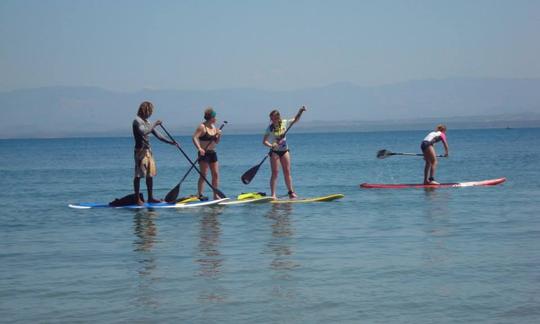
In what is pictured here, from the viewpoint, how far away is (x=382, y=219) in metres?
15.4

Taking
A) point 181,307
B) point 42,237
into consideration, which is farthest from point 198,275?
point 42,237

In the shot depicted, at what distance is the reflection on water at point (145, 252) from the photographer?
9.02 meters

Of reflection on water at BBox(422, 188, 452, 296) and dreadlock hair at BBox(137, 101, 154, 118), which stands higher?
dreadlock hair at BBox(137, 101, 154, 118)

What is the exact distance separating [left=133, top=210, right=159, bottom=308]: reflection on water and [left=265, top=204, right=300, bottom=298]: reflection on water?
1248mm

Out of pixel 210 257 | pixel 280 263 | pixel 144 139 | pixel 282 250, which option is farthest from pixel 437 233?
pixel 144 139

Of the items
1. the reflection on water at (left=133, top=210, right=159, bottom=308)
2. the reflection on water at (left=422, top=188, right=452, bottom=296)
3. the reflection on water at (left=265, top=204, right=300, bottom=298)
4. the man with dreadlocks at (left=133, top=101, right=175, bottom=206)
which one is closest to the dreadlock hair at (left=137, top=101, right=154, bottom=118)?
the man with dreadlocks at (left=133, top=101, right=175, bottom=206)

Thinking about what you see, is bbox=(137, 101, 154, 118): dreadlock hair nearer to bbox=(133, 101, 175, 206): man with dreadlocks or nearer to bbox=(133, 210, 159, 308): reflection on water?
bbox=(133, 101, 175, 206): man with dreadlocks

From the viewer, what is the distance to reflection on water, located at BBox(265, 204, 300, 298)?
30.3 feet

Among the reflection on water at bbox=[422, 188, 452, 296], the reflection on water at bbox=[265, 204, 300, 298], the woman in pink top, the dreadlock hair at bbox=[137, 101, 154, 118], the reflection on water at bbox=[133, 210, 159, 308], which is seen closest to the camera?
the reflection on water at bbox=[133, 210, 159, 308]

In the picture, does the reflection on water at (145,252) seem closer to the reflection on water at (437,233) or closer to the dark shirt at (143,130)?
the dark shirt at (143,130)

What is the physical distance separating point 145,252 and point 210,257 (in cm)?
109

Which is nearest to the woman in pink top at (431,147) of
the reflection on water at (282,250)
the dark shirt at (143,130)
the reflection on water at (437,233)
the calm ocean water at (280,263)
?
the reflection on water at (437,233)

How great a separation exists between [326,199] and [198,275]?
8855 millimetres

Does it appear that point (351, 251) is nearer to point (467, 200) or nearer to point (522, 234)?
point (522, 234)
